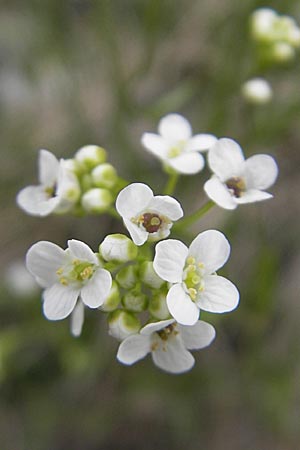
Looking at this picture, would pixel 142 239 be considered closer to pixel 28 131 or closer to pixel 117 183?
pixel 117 183

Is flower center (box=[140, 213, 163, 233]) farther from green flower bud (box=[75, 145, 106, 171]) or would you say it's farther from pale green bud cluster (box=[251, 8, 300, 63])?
pale green bud cluster (box=[251, 8, 300, 63])

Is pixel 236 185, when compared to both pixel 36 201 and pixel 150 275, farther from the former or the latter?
pixel 36 201

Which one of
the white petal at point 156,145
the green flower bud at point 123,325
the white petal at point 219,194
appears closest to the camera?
the green flower bud at point 123,325

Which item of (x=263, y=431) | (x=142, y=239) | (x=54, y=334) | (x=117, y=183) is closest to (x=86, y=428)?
(x=54, y=334)

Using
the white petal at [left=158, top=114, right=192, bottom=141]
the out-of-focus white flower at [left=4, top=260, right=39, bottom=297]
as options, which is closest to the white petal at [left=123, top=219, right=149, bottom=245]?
the white petal at [left=158, top=114, right=192, bottom=141]

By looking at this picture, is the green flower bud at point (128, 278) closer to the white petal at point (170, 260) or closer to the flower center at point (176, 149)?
the white petal at point (170, 260)

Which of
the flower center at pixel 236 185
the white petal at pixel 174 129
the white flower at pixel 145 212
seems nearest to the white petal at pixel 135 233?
the white flower at pixel 145 212
